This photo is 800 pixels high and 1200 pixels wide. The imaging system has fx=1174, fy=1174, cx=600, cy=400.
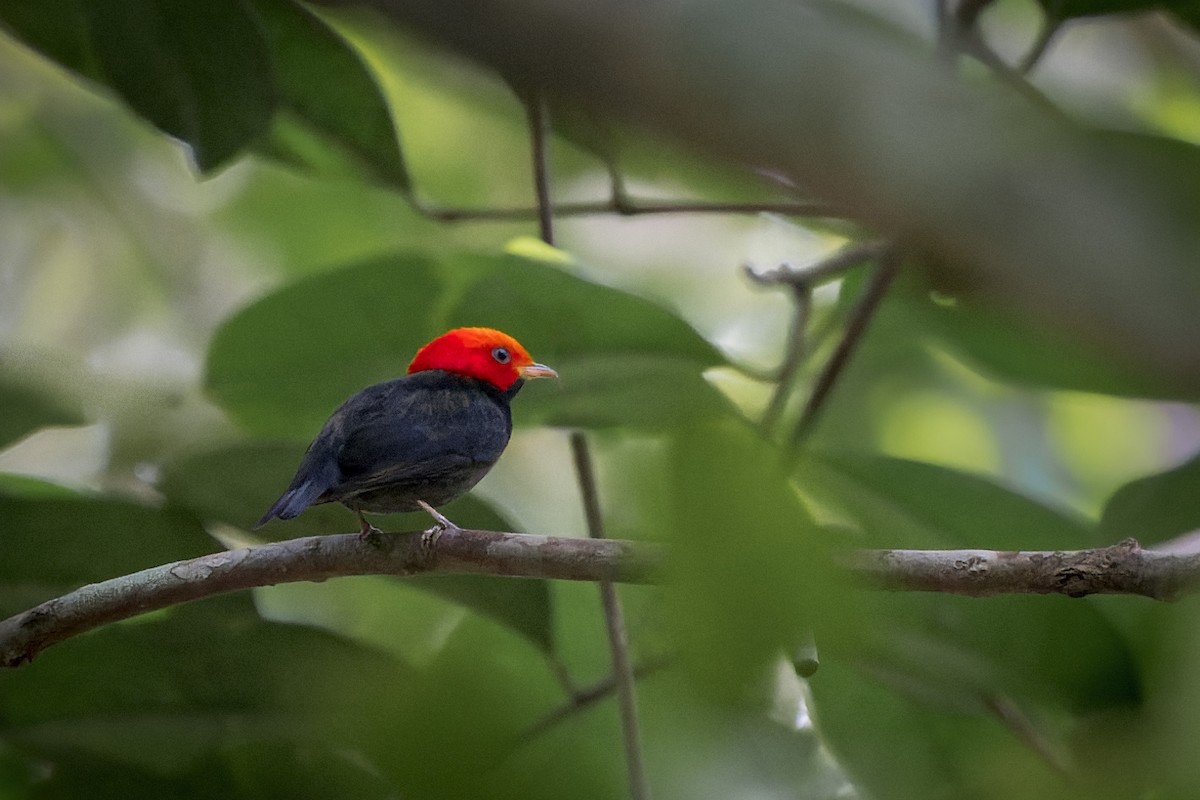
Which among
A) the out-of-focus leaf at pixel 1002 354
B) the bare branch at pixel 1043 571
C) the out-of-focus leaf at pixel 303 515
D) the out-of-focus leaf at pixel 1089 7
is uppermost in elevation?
the out-of-focus leaf at pixel 1089 7

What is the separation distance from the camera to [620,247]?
170 inches

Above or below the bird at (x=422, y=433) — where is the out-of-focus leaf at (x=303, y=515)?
below

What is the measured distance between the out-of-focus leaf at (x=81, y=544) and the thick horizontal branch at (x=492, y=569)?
1.11ft

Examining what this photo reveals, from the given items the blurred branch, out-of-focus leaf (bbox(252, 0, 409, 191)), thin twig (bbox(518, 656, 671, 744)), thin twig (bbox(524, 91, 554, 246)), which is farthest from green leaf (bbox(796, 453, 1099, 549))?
out-of-focus leaf (bbox(252, 0, 409, 191))

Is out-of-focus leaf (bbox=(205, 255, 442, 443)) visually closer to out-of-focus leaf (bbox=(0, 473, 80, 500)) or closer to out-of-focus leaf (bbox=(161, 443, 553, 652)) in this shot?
out-of-focus leaf (bbox=(161, 443, 553, 652))

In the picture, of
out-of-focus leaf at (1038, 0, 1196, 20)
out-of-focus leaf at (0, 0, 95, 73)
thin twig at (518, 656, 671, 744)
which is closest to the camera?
thin twig at (518, 656, 671, 744)

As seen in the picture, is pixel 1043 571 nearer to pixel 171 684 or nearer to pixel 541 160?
pixel 541 160

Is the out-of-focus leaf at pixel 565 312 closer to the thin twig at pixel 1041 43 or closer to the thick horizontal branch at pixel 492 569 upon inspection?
the thick horizontal branch at pixel 492 569

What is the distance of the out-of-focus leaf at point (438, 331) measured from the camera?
2.22m

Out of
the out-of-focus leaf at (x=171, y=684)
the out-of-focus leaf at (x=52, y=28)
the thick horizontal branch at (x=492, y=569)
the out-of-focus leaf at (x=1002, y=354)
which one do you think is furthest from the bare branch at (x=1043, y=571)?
the out-of-focus leaf at (x=52, y=28)

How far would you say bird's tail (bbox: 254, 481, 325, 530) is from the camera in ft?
6.15

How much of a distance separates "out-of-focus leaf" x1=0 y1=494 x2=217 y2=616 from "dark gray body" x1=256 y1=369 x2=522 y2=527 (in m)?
0.21

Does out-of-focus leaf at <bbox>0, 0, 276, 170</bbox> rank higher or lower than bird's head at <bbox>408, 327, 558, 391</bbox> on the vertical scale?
higher

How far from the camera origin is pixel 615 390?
222cm
